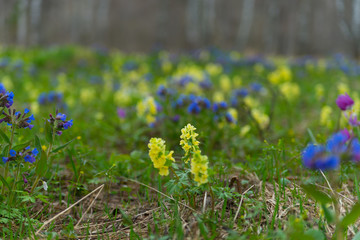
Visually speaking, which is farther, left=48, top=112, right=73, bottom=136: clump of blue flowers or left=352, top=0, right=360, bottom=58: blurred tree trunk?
left=352, top=0, right=360, bottom=58: blurred tree trunk

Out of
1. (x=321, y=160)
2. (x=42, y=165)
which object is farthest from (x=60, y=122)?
(x=321, y=160)

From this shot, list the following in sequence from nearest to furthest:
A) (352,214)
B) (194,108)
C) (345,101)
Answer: (352,214) → (345,101) → (194,108)

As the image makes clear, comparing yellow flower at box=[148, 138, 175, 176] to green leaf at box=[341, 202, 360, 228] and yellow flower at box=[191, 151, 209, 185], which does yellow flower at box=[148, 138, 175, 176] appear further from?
green leaf at box=[341, 202, 360, 228]

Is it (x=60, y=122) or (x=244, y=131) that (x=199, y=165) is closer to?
(x=60, y=122)

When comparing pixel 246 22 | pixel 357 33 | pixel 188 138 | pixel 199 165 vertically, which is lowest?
pixel 357 33

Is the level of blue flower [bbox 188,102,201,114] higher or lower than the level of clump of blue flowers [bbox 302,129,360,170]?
higher

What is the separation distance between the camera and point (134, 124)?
365 cm

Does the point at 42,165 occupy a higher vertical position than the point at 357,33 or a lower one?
higher

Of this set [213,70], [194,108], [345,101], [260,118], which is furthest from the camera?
[213,70]

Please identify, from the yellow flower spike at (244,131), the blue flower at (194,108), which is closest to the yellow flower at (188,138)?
the blue flower at (194,108)

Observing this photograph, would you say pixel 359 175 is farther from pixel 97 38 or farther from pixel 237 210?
pixel 97 38

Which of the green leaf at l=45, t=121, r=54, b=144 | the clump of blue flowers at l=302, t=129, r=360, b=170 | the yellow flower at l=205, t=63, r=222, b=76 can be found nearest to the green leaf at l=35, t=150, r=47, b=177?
the green leaf at l=45, t=121, r=54, b=144

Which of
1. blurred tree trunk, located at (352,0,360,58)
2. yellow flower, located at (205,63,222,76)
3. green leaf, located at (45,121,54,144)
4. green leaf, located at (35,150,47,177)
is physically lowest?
blurred tree trunk, located at (352,0,360,58)

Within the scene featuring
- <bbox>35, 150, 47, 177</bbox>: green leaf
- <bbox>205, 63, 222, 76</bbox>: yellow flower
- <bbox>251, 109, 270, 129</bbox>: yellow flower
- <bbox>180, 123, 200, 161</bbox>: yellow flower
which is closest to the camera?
<bbox>180, 123, 200, 161</bbox>: yellow flower
